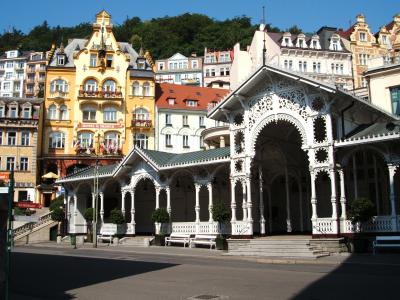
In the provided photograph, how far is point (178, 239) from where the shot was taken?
3169cm

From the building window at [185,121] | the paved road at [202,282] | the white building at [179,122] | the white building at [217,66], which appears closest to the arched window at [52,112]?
the white building at [179,122]

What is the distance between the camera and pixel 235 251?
25.1 metres

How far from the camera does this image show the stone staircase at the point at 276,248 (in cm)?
2238

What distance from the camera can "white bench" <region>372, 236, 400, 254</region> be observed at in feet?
70.2

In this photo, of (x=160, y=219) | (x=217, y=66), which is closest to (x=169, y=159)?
(x=160, y=219)

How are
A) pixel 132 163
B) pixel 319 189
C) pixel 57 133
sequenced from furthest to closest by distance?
pixel 57 133 < pixel 132 163 < pixel 319 189

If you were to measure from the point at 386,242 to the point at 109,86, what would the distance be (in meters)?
45.1

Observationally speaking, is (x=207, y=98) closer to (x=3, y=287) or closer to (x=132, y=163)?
(x=132, y=163)

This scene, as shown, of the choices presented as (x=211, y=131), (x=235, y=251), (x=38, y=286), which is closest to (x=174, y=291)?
(x=38, y=286)

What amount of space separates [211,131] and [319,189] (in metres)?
13.6

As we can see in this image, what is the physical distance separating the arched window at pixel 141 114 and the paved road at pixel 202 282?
141 ft

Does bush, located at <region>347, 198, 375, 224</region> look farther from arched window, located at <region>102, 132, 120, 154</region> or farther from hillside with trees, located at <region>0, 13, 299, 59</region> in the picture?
hillside with trees, located at <region>0, 13, 299, 59</region>

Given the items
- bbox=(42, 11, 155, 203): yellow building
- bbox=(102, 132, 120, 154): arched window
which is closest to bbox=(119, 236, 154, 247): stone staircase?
bbox=(42, 11, 155, 203): yellow building

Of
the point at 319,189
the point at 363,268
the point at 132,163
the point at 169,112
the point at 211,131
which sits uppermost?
the point at 169,112
